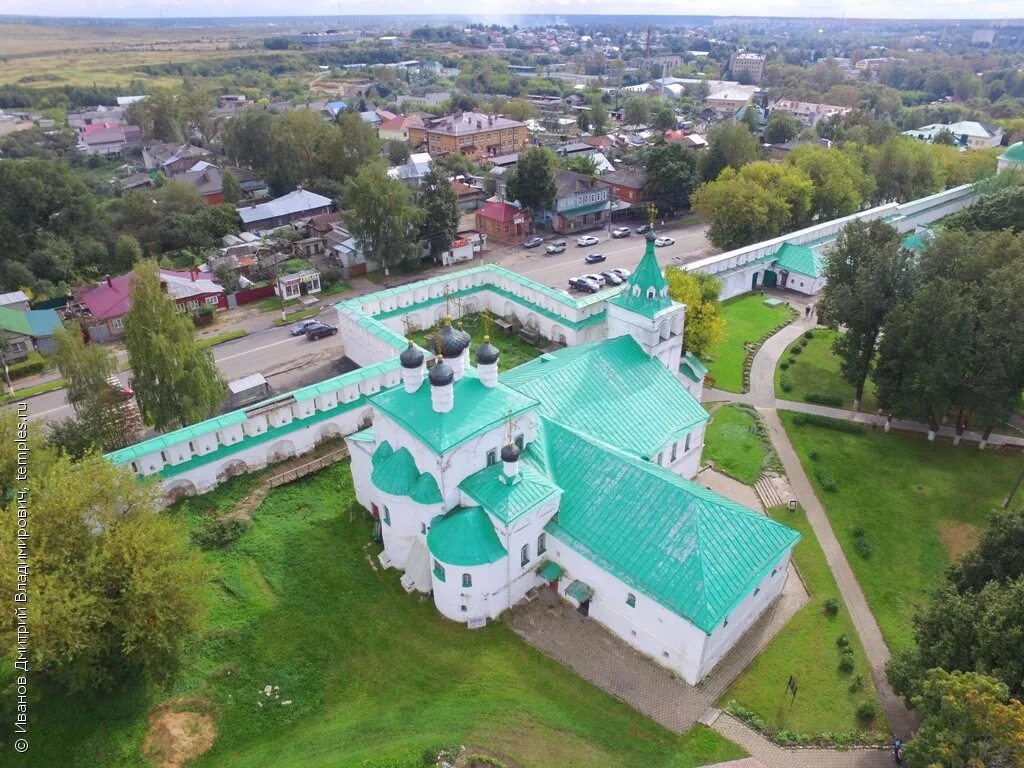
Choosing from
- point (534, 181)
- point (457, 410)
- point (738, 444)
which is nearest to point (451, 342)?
point (457, 410)

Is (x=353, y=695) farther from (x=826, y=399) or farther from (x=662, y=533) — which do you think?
(x=826, y=399)

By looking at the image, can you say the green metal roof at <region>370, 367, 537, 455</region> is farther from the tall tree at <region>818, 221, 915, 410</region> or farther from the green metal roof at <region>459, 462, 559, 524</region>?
the tall tree at <region>818, 221, 915, 410</region>

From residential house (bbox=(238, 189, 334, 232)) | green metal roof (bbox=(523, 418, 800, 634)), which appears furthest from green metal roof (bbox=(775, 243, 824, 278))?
residential house (bbox=(238, 189, 334, 232))

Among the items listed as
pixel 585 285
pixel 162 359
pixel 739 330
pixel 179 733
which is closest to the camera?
pixel 179 733

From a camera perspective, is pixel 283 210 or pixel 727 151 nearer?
pixel 283 210

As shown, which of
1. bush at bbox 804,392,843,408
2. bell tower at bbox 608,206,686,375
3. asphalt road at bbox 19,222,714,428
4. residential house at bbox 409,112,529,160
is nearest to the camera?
bell tower at bbox 608,206,686,375

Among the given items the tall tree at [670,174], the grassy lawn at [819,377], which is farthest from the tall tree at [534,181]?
the grassy lawn at [819,377]

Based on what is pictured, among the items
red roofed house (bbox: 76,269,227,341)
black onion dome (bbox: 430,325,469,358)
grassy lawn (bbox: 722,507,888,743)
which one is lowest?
grassy lawn (bbox: 722,507,888,743)
